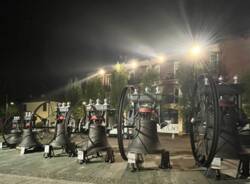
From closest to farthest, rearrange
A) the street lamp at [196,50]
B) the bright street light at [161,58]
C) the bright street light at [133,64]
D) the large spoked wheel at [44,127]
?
the large spoked wheel at [44,127] → the street lamp at [196,50] → the bright street light at [161,58] → the bright street light at [133,64]

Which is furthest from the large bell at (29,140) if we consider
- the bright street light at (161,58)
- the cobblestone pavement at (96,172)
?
the bright street light at (161,58)

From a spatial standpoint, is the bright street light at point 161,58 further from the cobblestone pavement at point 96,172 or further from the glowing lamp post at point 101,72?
the cobblestone pavement at point 96,172

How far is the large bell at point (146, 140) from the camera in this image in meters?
7.30

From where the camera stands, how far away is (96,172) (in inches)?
274

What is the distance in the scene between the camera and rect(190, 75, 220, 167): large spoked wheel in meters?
5.55

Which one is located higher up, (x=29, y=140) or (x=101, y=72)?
(x=101, y=72)

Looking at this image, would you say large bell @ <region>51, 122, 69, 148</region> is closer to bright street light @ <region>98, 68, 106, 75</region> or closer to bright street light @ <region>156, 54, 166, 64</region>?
bright street light @ <region>156, 54, 166, 64</region>

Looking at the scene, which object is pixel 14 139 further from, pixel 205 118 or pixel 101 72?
pixel 101 72

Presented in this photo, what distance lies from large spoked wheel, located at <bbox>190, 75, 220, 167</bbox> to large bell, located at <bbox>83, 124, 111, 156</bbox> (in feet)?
9.31

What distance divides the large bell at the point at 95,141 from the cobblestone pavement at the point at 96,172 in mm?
407

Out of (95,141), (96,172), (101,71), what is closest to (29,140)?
(95,141)

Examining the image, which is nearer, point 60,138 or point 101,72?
point 60,138

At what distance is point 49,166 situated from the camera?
7.74m

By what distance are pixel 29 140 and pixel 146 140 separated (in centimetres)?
543
